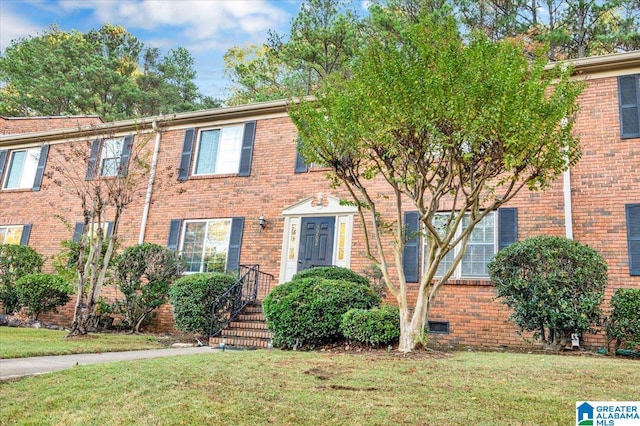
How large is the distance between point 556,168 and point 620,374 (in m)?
2.69

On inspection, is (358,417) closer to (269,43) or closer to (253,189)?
(253,189)

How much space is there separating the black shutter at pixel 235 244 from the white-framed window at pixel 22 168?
773cm

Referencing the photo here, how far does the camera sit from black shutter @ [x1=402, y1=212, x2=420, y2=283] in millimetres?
9273

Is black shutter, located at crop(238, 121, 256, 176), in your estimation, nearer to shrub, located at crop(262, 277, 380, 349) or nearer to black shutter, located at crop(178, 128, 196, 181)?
black shutter, located at crop(178, 128, 196, 181)

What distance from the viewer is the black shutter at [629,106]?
28.4 ft

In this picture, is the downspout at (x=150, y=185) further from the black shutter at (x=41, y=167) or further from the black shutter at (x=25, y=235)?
the black shutter at (x=41, y=167)

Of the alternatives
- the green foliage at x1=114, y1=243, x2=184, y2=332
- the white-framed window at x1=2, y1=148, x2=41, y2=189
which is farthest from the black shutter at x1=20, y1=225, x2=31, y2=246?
the green foliage at x1=114, y1=243, x2=184, y2=332

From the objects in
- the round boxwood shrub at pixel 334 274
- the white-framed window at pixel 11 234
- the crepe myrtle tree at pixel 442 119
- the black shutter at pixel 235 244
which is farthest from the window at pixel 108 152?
the crepe myrtle tree at pixel 442 119

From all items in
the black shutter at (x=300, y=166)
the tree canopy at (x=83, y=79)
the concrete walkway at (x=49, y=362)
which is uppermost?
the tree canopy at (x=83, y=79)

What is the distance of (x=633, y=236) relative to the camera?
810cm

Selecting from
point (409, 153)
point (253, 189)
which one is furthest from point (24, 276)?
point (409, 153)

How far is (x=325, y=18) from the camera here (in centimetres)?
1892

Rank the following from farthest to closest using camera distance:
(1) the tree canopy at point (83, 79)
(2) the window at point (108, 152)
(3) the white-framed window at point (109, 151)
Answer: (1) the tree canopy at point (83, 79), (3) the white-framed window at point (109, 151), (2) the window at point (108, 152)

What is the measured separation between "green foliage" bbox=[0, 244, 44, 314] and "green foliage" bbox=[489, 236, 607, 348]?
37.7 ft
